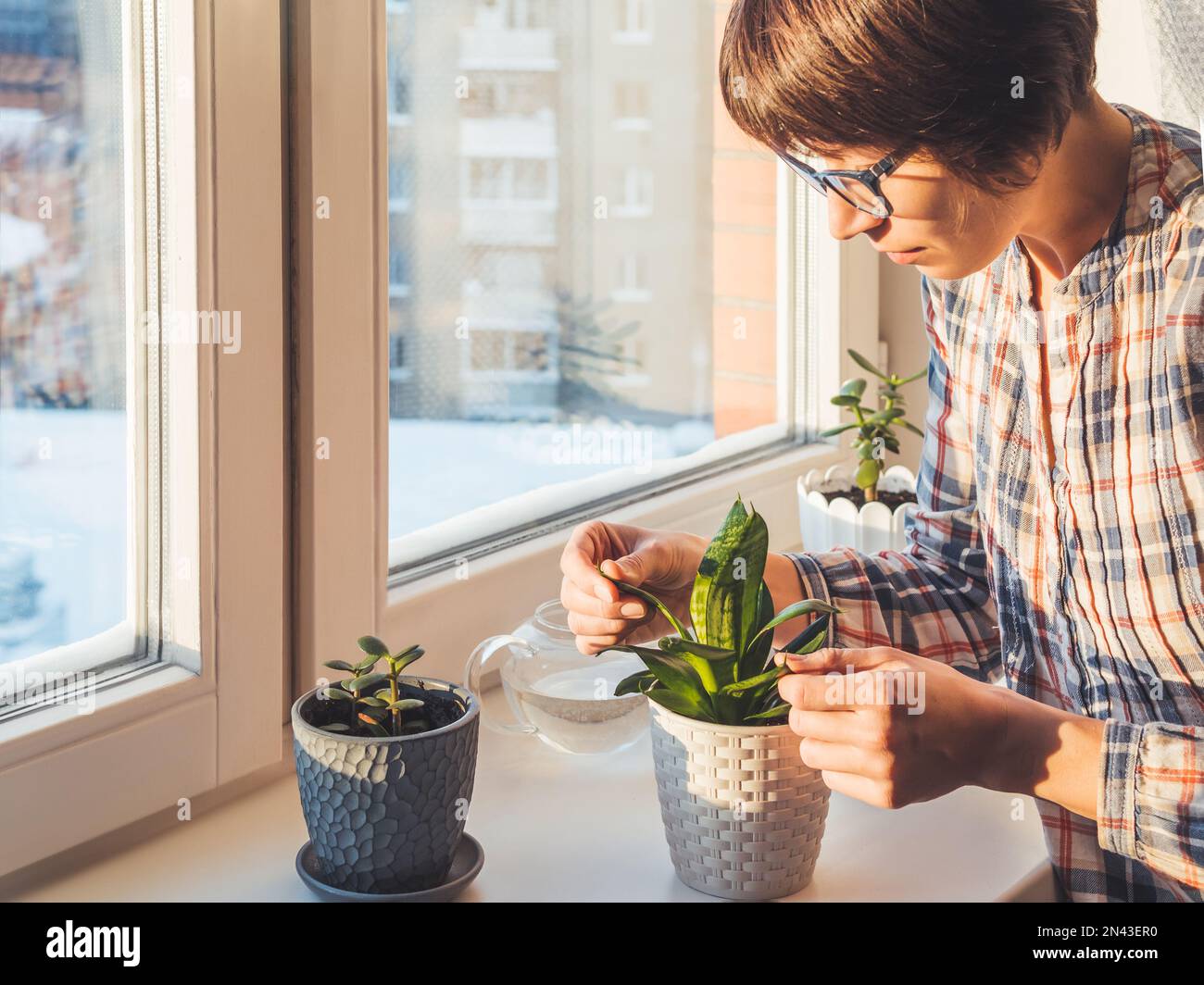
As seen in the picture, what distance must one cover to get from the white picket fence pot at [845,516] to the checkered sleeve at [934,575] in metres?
0.19

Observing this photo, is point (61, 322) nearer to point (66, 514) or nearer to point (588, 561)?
point (66, 514)

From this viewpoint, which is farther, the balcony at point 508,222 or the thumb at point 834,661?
the balcony at point 508,222

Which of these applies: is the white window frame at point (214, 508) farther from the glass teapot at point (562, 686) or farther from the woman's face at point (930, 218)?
the woman's face at point (930, 218)

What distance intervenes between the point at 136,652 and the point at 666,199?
700 millimetres

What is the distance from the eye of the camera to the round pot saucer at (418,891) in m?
0.77

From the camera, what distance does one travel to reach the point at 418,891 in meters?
0.78

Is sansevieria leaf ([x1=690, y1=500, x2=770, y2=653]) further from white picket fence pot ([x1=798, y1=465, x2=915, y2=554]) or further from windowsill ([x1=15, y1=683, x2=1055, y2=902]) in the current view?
white picket fence pot ([x1=798, y1=465, x2=915, y2=554])

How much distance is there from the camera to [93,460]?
825 mm

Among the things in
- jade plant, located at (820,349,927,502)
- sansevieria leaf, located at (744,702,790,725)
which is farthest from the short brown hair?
jade plant, located at (820,349,927,502)

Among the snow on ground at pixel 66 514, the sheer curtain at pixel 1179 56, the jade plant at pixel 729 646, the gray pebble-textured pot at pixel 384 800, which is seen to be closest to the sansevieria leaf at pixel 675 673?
the jade plant at pixel 729 646

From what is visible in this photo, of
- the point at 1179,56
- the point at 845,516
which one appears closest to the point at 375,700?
the point at 845,516

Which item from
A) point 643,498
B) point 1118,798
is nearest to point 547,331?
point 643,498

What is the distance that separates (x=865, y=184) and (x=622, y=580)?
0.97 feet

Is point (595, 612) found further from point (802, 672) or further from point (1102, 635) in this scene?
point (1102, 635)
